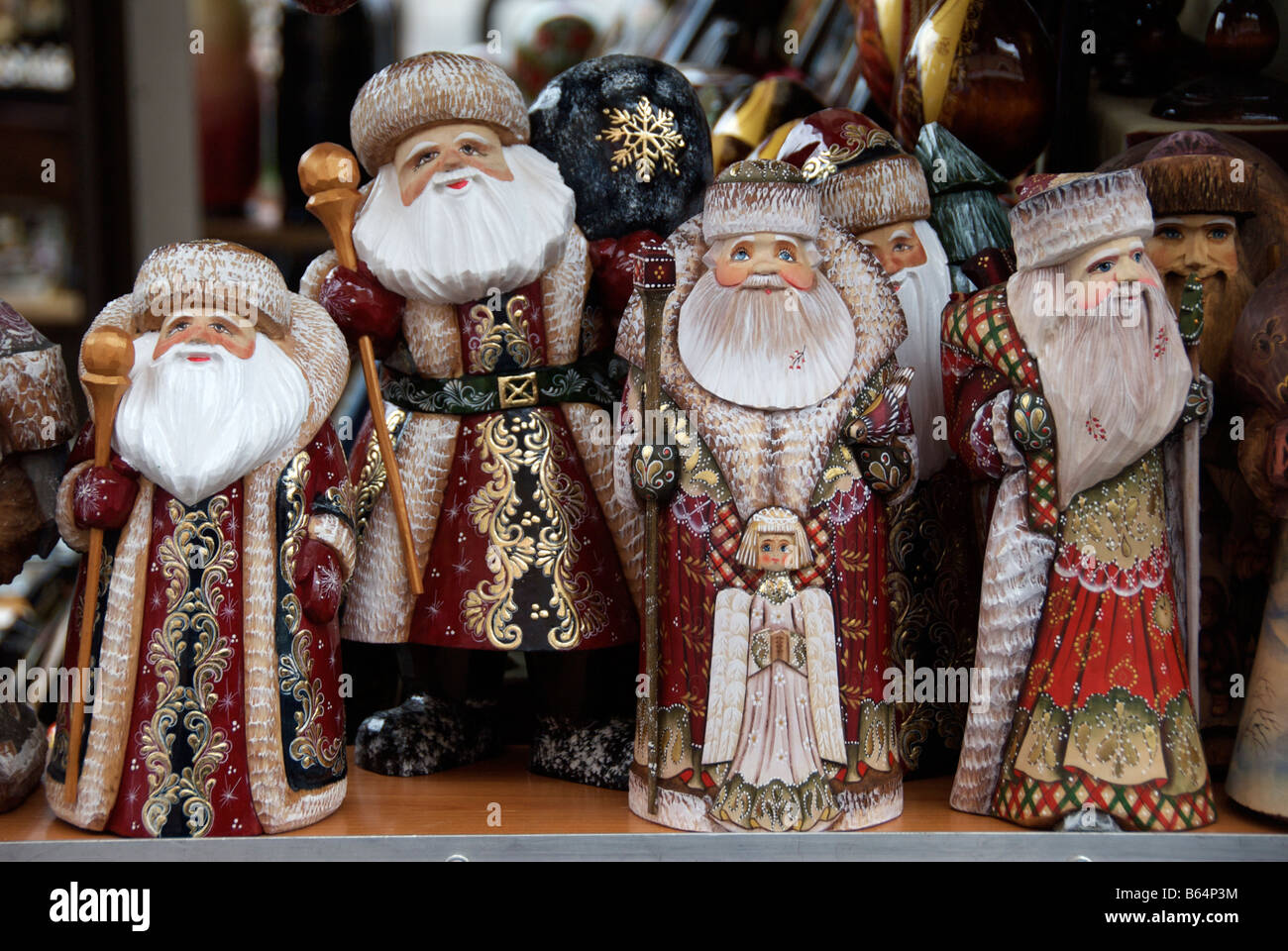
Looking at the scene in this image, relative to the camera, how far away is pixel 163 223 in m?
2.43

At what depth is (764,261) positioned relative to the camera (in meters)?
1.42

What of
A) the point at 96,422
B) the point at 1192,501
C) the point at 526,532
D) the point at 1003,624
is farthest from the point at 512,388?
the point at 1192,501

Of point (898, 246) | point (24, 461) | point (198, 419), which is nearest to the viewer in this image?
point (198, 419)

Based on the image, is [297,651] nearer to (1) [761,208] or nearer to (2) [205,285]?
(2) [205,285]

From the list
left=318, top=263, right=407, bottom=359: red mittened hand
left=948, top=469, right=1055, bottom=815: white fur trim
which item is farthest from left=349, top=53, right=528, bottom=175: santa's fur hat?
left=948, top=469, right=1055, bottom=815: white fur trim

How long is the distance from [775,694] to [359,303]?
21.6 inches

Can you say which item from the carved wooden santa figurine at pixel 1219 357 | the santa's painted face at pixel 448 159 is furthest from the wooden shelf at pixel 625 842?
the santa's painted face at pixel 448 159

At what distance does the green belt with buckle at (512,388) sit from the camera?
1.56m

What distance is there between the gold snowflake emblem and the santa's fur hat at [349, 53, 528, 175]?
10 cm

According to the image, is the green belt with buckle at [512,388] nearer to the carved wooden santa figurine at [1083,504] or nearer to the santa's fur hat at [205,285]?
the santa's fur hat at [205,285]

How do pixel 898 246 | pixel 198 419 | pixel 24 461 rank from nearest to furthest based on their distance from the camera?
pixel 198 419 → pixel 24 461 → pixel 898 246

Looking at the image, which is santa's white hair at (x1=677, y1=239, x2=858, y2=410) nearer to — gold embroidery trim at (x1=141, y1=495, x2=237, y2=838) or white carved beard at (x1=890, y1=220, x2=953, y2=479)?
white carved beard at (x1=890, y1=220, x2=953, y2=479)

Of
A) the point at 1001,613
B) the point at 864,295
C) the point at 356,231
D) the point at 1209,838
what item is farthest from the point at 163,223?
the point at 1209,838
